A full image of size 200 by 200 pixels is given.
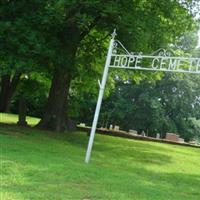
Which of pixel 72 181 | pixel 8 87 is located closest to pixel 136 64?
pixel 72 181

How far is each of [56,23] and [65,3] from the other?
1269 mm

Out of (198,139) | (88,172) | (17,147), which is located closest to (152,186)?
(88,172)

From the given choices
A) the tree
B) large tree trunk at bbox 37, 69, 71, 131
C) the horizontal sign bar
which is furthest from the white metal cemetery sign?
large tree trunk at bbox 37, 69, 71, 131

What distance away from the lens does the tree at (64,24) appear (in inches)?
671

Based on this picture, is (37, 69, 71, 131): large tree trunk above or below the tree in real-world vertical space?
below

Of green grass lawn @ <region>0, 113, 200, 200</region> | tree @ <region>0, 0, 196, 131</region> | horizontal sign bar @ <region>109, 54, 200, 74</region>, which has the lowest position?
green grass lawn @ <region>0, 113, 200, 200</region>

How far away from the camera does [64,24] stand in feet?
59.7

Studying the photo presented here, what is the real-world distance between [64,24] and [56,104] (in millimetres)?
4647

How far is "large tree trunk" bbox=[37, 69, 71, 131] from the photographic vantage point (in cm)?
2131

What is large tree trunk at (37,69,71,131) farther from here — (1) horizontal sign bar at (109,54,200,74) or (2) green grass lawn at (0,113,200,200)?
(1) horizontal sign bar at (109,54,200,74)

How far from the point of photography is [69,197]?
7395 millimetres

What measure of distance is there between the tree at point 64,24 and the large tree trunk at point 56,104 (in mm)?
47

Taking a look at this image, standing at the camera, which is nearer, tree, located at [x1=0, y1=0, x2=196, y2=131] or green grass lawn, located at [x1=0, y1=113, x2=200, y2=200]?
green grass lawn, located at [x1=0, y1=113, x2=200, y2=200]

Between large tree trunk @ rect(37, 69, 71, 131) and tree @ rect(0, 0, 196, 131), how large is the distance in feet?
0.15
